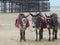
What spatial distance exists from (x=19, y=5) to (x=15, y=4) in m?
0.91

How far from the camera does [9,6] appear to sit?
179ft

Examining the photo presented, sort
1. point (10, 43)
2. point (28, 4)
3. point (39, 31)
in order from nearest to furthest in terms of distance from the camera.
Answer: point (10, 43) < point (39, 31) < point (28, 4)

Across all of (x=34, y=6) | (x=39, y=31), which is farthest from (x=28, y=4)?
(x=39, y=31)

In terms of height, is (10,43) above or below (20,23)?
below

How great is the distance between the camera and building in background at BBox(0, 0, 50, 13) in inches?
2115

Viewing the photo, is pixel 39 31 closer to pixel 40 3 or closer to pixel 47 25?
pixel 47 25

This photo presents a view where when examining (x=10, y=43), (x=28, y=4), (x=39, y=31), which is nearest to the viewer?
(x=10, y=43)

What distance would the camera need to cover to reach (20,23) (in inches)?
559

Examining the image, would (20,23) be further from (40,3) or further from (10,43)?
(40,3)

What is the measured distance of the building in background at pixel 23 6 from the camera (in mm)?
53719

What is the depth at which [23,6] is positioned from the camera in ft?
182

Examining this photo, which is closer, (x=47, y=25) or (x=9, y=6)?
(x=47, y=25)

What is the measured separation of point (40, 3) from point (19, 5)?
13.5 feet

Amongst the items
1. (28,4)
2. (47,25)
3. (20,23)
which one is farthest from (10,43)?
(28,4)
